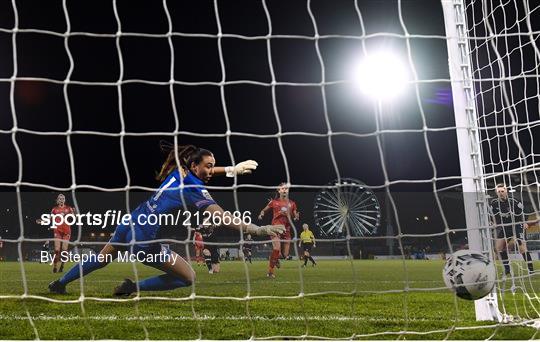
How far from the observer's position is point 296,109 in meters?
17.3

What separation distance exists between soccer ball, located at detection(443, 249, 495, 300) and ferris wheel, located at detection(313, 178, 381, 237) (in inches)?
514

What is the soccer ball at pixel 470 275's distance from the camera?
2859 mm

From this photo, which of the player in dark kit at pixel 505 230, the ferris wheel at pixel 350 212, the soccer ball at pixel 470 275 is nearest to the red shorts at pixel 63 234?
the player in dark kit at pixel 505 230

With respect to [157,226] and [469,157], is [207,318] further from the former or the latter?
[469,157]

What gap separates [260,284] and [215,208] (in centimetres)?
263

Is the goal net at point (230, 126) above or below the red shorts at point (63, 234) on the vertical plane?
above

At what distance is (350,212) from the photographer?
1822 cm

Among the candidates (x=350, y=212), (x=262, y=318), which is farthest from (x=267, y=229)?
(x=350, y=212)

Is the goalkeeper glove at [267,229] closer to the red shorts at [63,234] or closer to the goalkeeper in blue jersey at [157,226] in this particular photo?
the goalkeeper in blue jersey at [157,226]

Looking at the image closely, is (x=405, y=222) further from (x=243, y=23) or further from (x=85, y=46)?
(x=85, y=46)

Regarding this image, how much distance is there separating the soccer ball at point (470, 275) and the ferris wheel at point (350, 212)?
42.8 ft

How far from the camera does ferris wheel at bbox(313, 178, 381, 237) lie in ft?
53.3

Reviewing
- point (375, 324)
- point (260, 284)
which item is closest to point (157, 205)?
point (375, 324)

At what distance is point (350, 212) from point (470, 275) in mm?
15399
